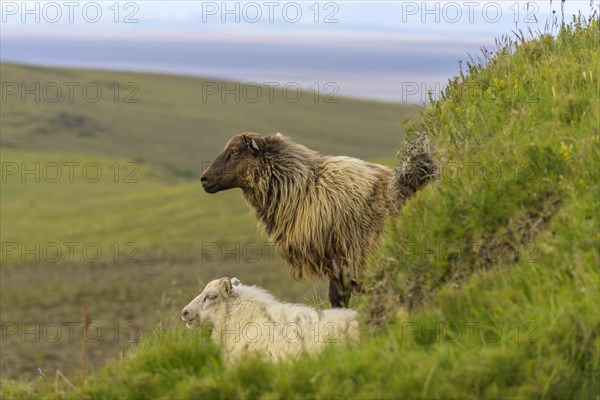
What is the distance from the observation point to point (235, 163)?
502 inches

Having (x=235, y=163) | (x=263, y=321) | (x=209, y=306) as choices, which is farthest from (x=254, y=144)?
(x=263, y=321)

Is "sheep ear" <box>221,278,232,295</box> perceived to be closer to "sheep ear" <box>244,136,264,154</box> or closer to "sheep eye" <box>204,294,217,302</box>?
"sheep eye" <box>204,294,217,302</box>

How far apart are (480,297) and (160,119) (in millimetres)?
138297

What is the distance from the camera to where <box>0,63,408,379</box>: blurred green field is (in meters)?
33.4

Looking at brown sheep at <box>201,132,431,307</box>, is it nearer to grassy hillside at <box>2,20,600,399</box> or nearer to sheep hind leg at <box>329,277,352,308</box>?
sheep hind leg at <box>329,277,352,308</box>

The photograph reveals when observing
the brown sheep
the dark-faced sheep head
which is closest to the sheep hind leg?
the brown sheep

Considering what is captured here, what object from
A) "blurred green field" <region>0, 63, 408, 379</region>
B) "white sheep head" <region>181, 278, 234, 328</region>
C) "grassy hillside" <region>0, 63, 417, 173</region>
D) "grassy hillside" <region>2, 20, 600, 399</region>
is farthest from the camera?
"grassy hillside" <region>0, 63, 417, 173</region>

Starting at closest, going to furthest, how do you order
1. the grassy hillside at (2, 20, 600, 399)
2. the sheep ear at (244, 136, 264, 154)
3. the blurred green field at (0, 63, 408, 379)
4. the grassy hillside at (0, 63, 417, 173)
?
the grassy hillside at (2, 20, 600, 399) < the sheep ear at (244, 136, 264, 154) < the blurred green field at (0, 63, 408, 379) < the grassy hillside at (0, 63, 417, 173)

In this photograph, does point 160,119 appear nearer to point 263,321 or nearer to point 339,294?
point 339,294

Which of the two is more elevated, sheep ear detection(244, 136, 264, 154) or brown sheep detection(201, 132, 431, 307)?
sheep ear detection(244, 136, 264, 154)

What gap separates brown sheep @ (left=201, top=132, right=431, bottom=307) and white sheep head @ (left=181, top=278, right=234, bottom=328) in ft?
4.13

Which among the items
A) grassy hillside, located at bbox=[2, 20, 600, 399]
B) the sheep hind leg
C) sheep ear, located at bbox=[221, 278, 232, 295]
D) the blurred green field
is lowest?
the blurred green field

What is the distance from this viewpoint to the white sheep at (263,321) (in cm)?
872

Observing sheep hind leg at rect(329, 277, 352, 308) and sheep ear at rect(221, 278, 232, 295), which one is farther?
sheep hind leg at rect(329, 277, 352, 308)
